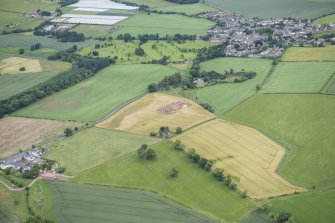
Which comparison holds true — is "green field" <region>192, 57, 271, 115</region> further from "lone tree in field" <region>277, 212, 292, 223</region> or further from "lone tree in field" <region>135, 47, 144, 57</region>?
"lone tree in field" <region>277, 212, 292, 223</region>

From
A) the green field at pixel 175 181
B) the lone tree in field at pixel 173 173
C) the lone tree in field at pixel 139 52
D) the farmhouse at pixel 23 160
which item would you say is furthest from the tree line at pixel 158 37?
the lone tree in field at pixel 173 173

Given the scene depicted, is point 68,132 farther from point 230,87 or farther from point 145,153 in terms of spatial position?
point 230,87

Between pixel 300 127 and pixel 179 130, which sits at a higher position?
pixel 300 127

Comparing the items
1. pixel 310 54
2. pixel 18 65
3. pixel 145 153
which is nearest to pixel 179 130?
pixel 145 153

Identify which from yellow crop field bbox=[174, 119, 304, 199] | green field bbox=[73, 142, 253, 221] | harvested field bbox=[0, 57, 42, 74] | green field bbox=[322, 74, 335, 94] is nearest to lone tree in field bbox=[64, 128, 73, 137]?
green field bbox=[73, 142, 253, 221]

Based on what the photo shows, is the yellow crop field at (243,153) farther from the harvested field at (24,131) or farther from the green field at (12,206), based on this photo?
the green field at (12,206)

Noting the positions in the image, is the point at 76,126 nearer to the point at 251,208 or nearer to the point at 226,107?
the point at 226,107

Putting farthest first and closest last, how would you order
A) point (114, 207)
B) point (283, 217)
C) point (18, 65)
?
1. point (18, 65)
2. point (114, 207)
3. point (283, 217)
